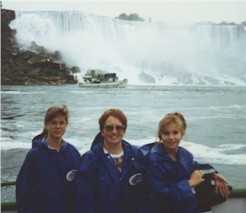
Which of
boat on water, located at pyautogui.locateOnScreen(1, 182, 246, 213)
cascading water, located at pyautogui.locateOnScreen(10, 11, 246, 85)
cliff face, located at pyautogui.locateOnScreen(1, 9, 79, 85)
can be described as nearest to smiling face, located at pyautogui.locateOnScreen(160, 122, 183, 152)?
boat on water, located at pyautogui.locateOnScreen(1, 182, 246, 213)

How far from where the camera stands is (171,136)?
1476 millimetres

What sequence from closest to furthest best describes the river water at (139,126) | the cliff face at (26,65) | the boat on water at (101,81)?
the river water at (139,126)
the cliff face at (26,65)
the boat on water at (101,81)

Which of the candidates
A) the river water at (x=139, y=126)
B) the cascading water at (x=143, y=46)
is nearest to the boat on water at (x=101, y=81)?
the cascading water at (x=143, y=46)

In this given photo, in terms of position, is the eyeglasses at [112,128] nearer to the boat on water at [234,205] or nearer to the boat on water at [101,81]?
the boat on water at [234,205]

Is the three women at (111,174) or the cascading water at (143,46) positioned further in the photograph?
the cascading water at (143,46)

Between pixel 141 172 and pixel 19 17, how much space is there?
51.2m

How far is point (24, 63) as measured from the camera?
150 feet

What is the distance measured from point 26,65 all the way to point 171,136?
45.6 metres

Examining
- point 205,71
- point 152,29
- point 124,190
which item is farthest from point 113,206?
point 205,71

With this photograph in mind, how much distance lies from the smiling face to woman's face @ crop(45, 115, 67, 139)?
390 mm

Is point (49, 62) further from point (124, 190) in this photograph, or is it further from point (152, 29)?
point (124, 190)

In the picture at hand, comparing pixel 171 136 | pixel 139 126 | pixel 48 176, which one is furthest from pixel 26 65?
pixel 171 136

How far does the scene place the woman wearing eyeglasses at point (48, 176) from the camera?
1.46 metres

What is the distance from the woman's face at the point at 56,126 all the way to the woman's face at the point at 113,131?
6.5 inches
